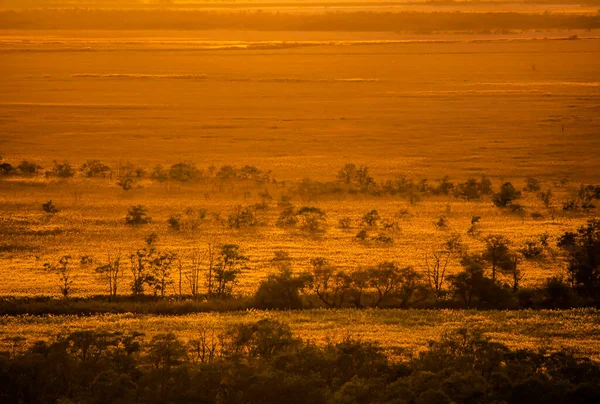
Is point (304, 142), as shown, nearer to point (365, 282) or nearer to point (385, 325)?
point (365, 282)

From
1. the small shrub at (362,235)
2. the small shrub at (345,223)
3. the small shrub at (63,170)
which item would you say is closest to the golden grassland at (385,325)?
the small shrub at (362,235)

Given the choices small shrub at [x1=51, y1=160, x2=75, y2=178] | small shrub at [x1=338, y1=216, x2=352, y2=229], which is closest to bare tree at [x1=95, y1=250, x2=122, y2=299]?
small shrub at [x1=338, y1=216, x2=352, y2=229]

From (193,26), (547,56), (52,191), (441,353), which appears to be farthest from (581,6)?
→ (441,353)

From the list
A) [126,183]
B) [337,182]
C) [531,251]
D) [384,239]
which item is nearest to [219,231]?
[384,239]

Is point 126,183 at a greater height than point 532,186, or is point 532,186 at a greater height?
point 126,183

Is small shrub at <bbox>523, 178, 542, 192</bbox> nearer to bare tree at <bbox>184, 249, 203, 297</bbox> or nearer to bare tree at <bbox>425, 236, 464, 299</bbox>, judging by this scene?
bare tree at <bbox>425, 236, 464, 299</bbox>

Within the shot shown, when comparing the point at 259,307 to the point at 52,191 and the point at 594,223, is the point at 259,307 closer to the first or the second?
the point at 594,223

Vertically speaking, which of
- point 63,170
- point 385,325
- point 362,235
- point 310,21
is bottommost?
point 385,325
